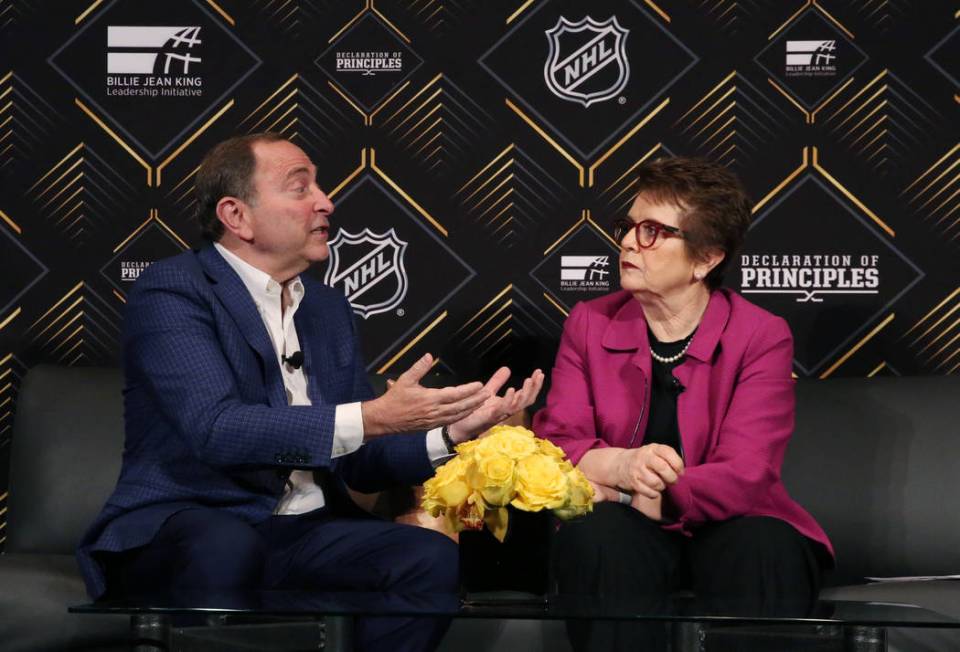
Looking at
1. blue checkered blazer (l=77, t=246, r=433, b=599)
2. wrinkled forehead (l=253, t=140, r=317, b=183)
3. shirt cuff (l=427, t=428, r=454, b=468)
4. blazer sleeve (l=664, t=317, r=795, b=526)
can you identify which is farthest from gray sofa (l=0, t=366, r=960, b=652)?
shirt cuff (l=427, t=428, r=454, b=468)

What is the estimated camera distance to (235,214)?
10.1ft

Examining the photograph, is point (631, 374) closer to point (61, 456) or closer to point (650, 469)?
point (650, 469)

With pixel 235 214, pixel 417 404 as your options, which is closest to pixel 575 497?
pixel 417 404

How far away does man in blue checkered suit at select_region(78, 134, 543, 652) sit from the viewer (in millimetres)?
2627

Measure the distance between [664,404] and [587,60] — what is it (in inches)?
51.0

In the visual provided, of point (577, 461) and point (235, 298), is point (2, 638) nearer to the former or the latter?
point (235, 298)

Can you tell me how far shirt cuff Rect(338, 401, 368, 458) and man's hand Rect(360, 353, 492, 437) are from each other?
14 millimetres

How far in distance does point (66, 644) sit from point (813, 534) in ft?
5.70

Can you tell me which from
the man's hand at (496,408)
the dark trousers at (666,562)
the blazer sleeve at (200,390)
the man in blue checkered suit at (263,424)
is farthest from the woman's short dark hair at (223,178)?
the dark trousers at (666,562)

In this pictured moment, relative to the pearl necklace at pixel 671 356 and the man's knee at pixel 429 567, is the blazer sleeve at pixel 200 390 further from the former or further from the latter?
the pearl necklace at pixel 671 356

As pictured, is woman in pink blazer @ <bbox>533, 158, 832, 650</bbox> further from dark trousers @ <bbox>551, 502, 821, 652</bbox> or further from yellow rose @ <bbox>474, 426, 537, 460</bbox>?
yellow rose @ <bbox>474, 426, 537, 460</bbox>

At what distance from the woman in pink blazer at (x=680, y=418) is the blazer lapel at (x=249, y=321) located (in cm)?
68

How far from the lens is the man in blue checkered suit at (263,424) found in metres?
2.63

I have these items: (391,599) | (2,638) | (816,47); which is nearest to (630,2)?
(816,47)
